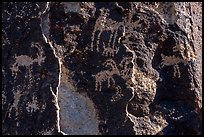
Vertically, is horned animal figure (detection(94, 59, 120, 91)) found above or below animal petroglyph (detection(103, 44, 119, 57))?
below

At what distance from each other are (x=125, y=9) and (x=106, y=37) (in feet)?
0.21

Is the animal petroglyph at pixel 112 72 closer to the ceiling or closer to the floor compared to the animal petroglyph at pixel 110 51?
closer to the floor

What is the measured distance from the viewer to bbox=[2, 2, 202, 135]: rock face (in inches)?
38.5

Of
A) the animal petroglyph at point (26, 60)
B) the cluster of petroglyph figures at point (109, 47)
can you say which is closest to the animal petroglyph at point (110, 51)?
the cluster of petroglyph figures at point (109, 47)

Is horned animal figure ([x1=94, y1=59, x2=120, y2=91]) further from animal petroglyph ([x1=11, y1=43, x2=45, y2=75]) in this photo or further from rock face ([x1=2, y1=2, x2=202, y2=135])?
animal petroglyph ([x1=11, y1=43, x2=45, y2=75])

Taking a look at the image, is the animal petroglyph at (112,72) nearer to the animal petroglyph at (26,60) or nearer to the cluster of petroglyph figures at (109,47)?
the cluster of petroglyph figures at (109,47)

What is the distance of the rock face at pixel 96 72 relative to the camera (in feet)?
3.21

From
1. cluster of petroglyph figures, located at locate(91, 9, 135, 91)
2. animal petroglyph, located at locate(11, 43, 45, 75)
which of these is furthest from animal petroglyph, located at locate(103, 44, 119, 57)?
animal petroglyph, located at locate(11, 43, 45, 75)

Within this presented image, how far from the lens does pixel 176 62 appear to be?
102 cm

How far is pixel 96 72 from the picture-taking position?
987 millimetres

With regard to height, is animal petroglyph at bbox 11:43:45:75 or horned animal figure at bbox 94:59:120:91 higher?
animal petroglyph at bbox 11:43:45:75

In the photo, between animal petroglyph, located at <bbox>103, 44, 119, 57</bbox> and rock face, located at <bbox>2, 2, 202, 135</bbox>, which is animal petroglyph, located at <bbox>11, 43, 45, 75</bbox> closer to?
rock face, located at <bbox>2, 2, 202, 135</bbox>

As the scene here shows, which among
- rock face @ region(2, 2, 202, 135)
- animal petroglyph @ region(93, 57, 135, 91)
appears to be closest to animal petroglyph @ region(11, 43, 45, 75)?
rock face @ region(2, 2, 202, 135)

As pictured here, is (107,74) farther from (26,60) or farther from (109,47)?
(26,60)
